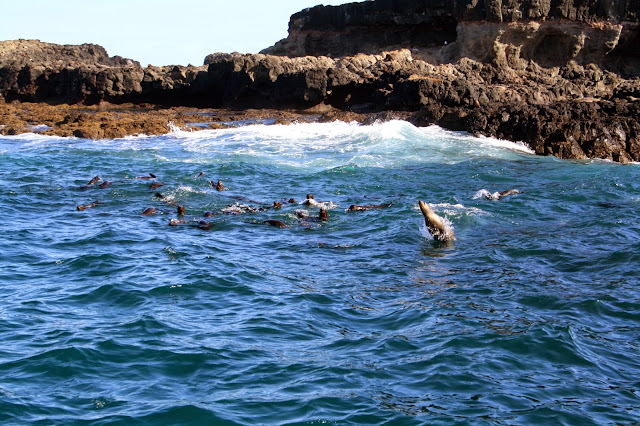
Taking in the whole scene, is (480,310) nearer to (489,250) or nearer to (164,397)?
(489,250)

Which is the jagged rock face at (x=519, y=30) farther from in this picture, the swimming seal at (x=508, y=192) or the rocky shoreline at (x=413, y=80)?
the swimming seal at (x=508, y=192)

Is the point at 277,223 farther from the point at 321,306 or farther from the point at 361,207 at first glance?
the point at 321,306

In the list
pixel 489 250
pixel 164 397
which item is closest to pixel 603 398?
pixel 164 397

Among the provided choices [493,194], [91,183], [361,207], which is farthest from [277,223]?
[91,183]

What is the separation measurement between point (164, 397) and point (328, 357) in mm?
1766

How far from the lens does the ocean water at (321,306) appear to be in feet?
18.8

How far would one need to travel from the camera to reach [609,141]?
20547mm

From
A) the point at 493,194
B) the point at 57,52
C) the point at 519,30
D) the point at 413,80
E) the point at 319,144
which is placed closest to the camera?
the point at 493,194

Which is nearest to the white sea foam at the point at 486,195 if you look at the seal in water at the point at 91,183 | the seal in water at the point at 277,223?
the seal in water at the point at 277,223

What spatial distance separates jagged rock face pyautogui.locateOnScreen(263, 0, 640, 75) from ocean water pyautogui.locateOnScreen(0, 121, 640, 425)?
21.1m

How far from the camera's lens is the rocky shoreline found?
23.7 m

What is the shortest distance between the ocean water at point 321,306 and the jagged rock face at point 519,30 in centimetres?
2108

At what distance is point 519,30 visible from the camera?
116ft

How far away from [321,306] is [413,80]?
2204cm
